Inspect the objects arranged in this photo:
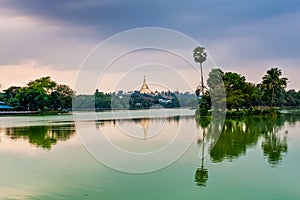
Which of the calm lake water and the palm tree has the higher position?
the palm tree

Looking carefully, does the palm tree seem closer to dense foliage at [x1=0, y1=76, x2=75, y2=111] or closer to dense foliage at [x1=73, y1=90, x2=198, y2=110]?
dense foliage at [x1=73, y1=90, x2=198, y2=110]

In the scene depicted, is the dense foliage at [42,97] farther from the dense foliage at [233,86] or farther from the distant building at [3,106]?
the dense foliage at [233,86]

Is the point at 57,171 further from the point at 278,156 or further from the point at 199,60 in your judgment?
the point at 199,60

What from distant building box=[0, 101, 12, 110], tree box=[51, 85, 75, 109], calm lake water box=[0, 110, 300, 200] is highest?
tree box=[51, 85, 75, 109]

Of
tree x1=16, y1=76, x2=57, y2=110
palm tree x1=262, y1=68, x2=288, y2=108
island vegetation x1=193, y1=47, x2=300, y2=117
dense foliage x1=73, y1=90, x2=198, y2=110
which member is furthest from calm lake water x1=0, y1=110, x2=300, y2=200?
tree x1=16, y1=76, x2=57, y2=110

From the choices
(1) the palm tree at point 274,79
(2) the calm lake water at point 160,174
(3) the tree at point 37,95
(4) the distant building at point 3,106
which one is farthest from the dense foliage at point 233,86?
(4) the distant building at point 3,106

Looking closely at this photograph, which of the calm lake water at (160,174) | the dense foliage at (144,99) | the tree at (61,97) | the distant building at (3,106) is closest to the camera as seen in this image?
the calm lake water at (160,174)

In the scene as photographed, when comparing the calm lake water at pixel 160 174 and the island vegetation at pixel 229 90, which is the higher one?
the island vegetation at pixel 229 90

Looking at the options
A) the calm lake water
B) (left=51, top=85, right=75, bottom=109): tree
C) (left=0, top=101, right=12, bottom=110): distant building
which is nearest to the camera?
the calm lake water

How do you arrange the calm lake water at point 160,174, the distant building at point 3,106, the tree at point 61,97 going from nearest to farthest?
the calm lake water at point 160,174
the distant building at point 3,106
the tree at point 61,97

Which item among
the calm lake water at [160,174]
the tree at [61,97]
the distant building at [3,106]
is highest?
the tree at [61,97]

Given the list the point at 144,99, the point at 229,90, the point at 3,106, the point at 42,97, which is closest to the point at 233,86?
the point at 229,90

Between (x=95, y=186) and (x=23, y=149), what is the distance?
770cm

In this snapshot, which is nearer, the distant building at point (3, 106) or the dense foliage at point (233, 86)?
the dense foliage at point (233, 86)
